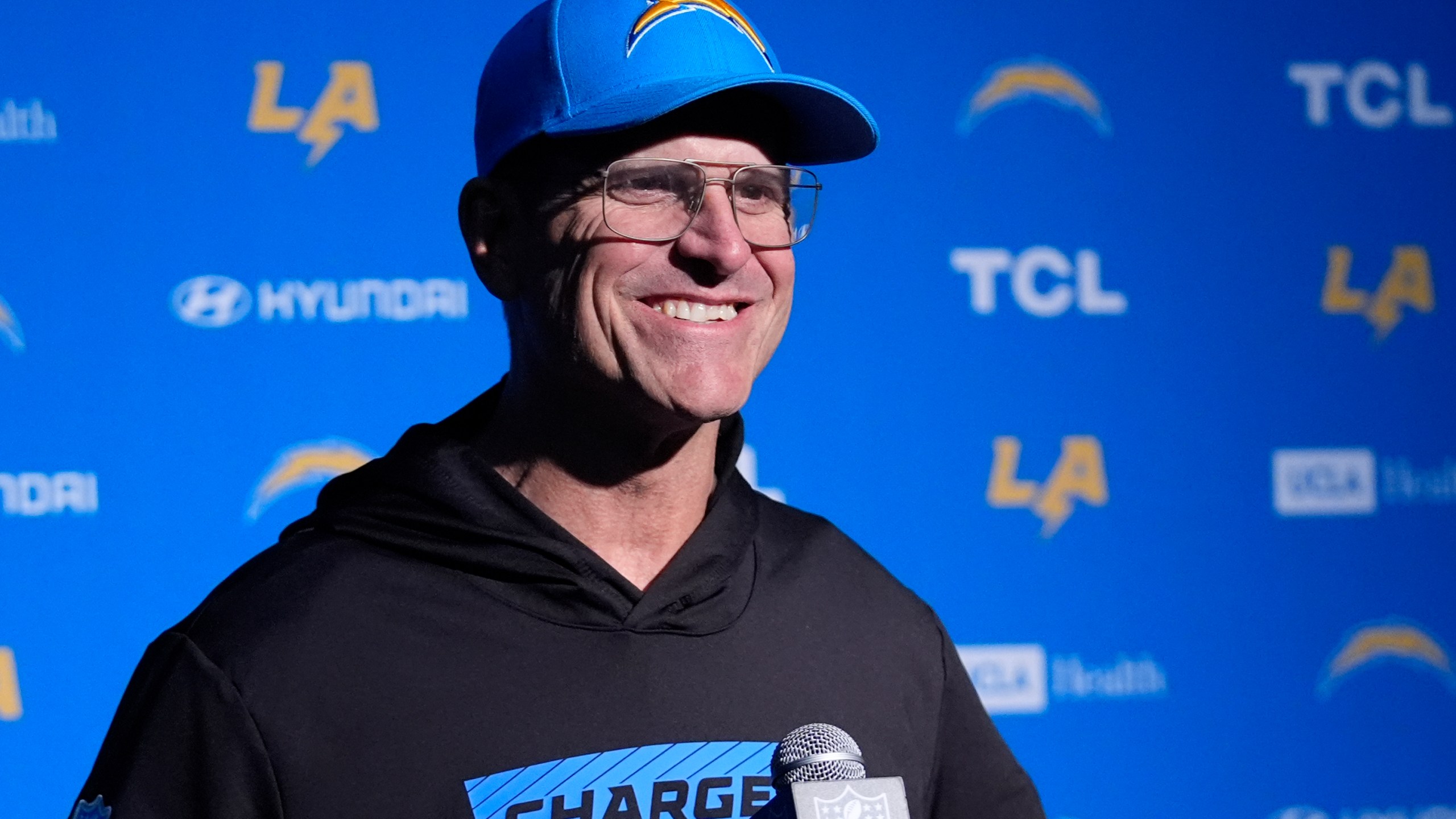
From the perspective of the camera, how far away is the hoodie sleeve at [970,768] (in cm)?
130

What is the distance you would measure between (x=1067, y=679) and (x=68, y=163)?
2140 millimetres

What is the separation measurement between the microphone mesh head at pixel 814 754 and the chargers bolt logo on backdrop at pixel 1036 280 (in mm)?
1931

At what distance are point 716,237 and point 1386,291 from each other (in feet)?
7.45

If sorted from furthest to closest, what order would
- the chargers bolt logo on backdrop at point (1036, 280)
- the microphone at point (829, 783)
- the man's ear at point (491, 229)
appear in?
the chargers bolt logo on backdrop at point (1036, 280) < the man's ear at point (491, 229) < the microphone at point (829, 783)

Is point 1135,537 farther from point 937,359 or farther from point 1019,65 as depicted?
point 1019,65

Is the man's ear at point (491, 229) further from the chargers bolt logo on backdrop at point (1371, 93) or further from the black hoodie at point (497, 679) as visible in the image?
the chargers bolt logo on backdrop at point (1371, 93)

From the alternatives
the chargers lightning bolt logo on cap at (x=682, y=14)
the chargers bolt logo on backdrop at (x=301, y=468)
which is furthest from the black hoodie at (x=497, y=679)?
the chargers bolt logo on backdrop at (x=301, y=468)

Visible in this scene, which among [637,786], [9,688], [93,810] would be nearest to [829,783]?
[637,786]

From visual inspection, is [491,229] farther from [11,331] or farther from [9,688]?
[9,688]

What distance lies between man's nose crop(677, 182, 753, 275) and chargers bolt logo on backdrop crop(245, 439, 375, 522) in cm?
161

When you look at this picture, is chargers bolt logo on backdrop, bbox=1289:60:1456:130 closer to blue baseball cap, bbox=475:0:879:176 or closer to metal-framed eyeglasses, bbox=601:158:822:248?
blue baseball cap, bbox=475:0:879:176

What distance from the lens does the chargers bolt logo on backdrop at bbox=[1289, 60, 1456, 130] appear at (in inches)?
116

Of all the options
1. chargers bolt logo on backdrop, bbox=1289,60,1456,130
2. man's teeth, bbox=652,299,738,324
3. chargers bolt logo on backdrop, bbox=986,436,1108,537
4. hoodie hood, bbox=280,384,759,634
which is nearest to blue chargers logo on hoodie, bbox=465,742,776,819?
hoodie hood, bbox=280,384,759,634

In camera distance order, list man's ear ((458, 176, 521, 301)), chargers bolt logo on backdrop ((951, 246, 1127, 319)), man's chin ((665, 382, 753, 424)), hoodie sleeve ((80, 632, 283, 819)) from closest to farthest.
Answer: hoodie sleeve ((80, 632, 283, 819)) → man's chin ((665, 382, 753, 424)) → man's ear ((458, 176, 521, 301)) → chargers bolt logo on backdrop ((951, 246, 1127, 319))
